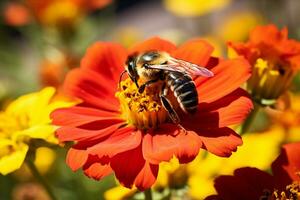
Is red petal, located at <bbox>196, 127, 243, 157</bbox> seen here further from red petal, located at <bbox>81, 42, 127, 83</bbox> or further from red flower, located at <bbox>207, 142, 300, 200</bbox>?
red petal, located at <bbox>81, 42, 127, 83</bbox>

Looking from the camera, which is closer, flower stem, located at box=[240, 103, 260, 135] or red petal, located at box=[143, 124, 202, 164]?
red petal, located at box=[143, 124, 202, 164]

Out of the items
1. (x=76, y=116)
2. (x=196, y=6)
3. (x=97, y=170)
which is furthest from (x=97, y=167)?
(x=196, y=6)

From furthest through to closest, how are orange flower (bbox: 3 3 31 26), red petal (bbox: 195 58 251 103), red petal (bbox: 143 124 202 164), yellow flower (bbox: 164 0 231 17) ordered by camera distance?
A: yellow flower (bbox: 164 0 231 17) → orange flower (bbox: 3 3 31 26) → red petal (bbox: 195 58 251 103) → red petal (bbox: 143 124 202 164)

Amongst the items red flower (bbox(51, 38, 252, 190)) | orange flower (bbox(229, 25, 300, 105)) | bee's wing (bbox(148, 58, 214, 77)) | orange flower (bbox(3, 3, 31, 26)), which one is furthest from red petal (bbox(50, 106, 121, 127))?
orange flower (bbox(3, 3, 31, 26))

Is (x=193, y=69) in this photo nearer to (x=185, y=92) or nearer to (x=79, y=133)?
(x=185, y=92)

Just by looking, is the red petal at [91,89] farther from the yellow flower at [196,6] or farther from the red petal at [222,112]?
the yellow flower at [196,6]
